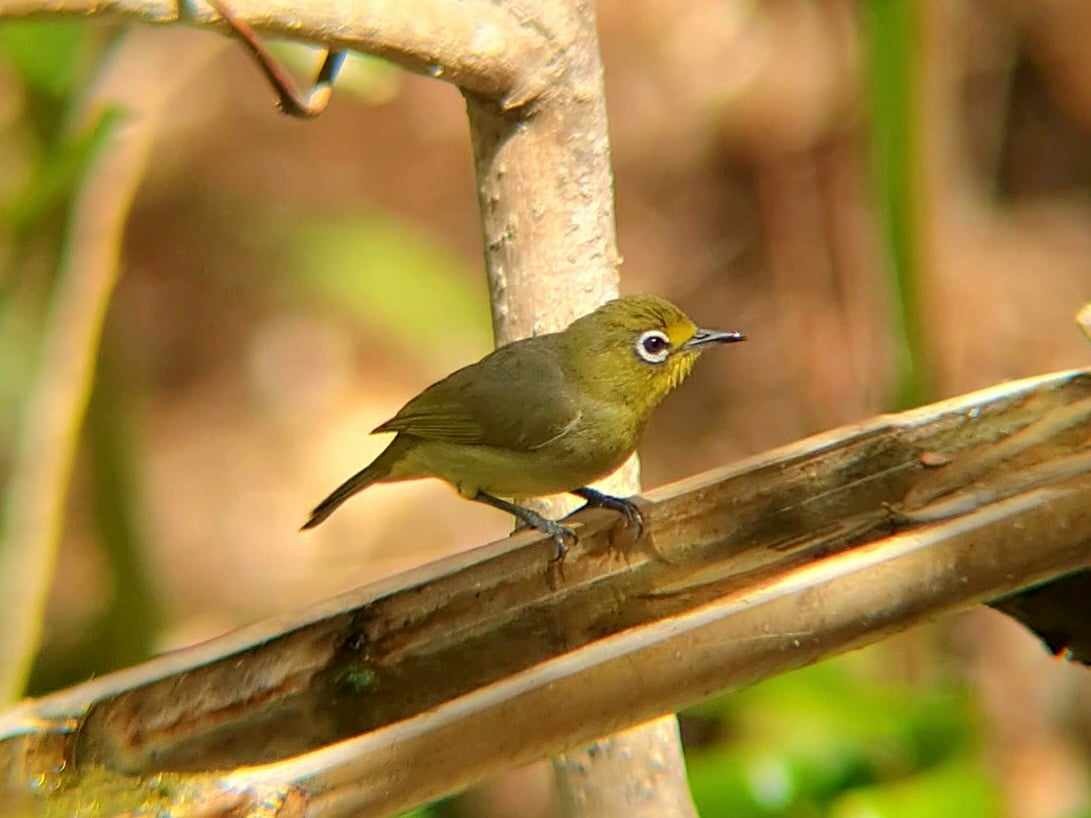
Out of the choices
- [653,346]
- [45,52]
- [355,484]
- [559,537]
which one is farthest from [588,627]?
[45,52]

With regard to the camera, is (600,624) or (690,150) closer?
(600,624)

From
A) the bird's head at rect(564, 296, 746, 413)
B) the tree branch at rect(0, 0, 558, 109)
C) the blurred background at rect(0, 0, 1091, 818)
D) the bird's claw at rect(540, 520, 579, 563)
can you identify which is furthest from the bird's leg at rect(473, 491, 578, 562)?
the blurred background at rect(0, 0, 1091, 818)

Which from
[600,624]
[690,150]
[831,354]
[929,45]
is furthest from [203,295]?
[600,624]

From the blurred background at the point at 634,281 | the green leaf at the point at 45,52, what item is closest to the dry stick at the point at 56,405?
the green leaf at the point at 45,52

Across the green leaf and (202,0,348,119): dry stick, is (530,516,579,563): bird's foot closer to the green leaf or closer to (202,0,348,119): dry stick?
(202,0,348,119): dry stick

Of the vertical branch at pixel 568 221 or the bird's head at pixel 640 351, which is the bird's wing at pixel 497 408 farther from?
the vertical branch at pixel 568 221

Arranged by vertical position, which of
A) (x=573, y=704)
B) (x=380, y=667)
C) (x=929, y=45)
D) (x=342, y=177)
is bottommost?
(x=342, y=177)

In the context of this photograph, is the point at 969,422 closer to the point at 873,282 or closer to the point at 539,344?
the point at 539,344

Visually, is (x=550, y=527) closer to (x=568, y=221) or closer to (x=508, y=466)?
(x=508, y=466)
